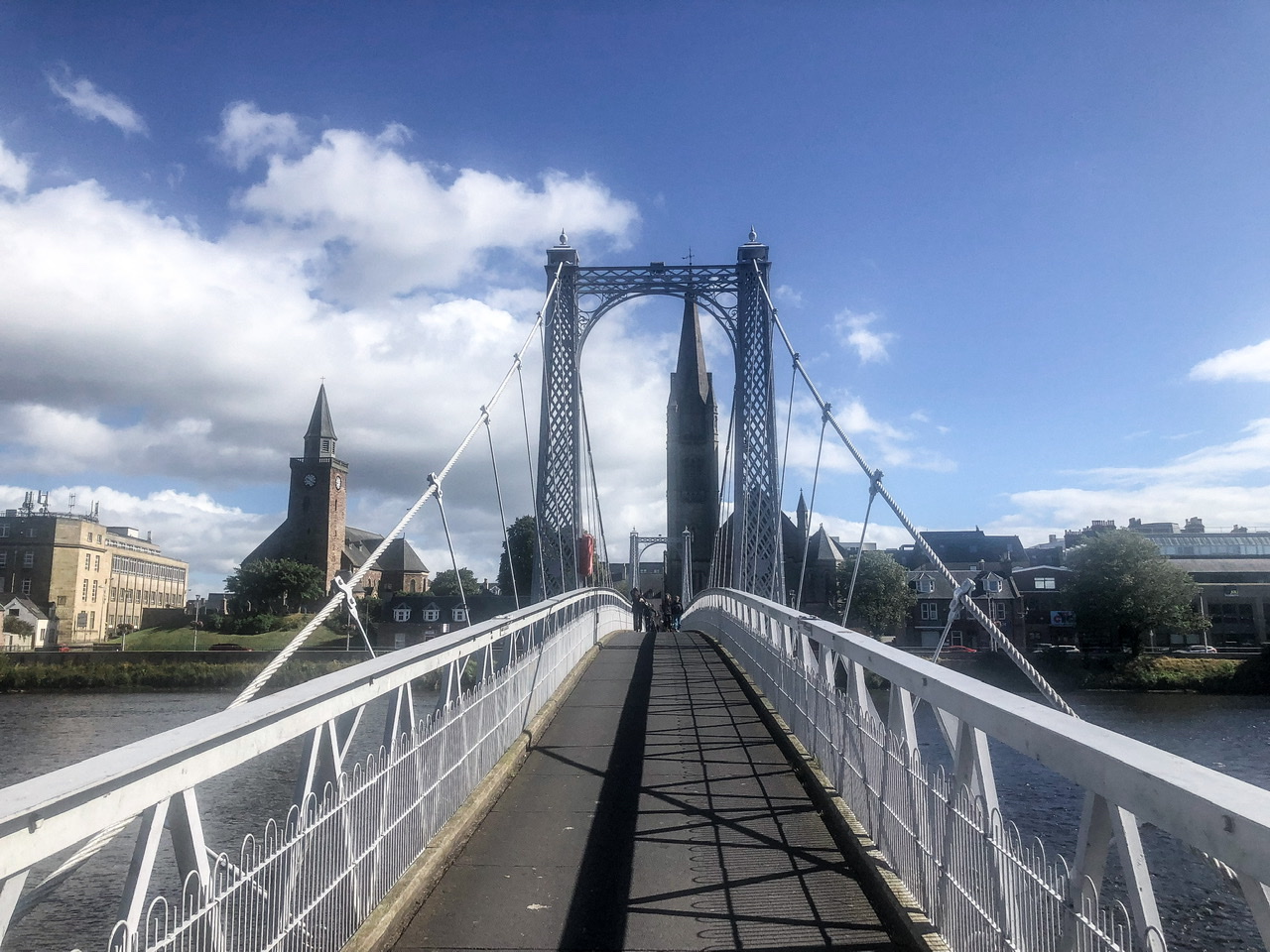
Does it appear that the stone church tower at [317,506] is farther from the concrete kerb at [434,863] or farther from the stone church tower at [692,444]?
the concrete kerb at [434,863]

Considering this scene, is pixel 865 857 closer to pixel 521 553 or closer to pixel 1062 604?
pixel 1062 604

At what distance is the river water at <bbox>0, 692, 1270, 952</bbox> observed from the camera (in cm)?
966

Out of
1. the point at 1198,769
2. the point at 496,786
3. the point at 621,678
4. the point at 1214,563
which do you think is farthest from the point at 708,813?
the point at 1214,563

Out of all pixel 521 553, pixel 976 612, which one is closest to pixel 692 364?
pixel 521 553

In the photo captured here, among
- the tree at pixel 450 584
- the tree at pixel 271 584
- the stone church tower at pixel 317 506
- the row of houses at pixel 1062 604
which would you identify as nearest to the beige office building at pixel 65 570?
the tree at pixel 271 584

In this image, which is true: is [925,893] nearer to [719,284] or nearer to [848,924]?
[848,924]

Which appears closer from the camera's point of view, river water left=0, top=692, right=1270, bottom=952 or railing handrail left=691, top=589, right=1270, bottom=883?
railing handrail left=691, top=589, right=1270, bottom=883

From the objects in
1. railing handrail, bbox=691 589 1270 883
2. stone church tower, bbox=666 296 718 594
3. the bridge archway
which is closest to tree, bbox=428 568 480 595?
stone church tower, bbox=666 296 718 594

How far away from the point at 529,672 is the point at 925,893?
469cm

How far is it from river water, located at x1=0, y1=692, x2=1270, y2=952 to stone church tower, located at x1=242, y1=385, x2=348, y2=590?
43183 millimetres

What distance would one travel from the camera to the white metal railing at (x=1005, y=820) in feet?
5.89

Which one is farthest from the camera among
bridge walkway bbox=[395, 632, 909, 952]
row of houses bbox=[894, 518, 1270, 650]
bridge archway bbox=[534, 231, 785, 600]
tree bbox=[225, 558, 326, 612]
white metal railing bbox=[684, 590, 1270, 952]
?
tree bbox=[225, 558, 326, 612]

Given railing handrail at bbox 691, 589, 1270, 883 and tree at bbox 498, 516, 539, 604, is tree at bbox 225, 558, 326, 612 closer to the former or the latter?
tree at bbox 498, 516, 539, 604

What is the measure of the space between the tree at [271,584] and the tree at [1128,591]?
53742 millimetres
